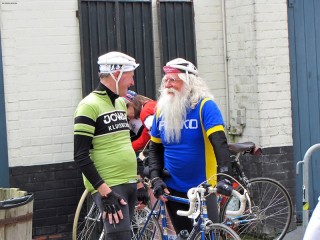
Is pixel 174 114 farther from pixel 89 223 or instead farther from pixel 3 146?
pixel 3 146

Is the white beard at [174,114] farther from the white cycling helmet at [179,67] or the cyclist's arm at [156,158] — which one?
the cyclist's arm at [156,158]

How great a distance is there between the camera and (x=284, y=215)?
26.7 ft

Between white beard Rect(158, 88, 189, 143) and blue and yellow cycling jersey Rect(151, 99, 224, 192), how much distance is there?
40mm

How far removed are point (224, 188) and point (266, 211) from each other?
2831mm

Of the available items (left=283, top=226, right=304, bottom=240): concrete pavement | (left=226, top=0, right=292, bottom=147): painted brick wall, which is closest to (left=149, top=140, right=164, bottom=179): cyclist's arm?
(left=226, top=0, right=292, bottom=147): painted brick wall

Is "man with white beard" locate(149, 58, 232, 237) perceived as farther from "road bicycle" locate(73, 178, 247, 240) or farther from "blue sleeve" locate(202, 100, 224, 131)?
"road bicycle" locate(73, 178, 247, 240)

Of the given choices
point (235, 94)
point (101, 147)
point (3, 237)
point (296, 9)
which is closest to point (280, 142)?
point (235, 94)

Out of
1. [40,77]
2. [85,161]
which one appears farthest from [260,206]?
[85,161]

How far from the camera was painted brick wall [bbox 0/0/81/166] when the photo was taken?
25.0 feet

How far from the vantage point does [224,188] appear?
17.8 ft

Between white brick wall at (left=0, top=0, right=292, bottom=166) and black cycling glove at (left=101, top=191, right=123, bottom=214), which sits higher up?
white brick wall at (left=0, top=0, right=292, bottom=166)

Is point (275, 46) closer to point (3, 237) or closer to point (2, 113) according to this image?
point (2, 113)

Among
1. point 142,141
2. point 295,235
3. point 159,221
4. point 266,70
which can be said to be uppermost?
point 266,70

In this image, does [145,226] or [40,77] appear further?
[40,77]
